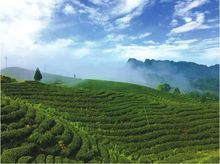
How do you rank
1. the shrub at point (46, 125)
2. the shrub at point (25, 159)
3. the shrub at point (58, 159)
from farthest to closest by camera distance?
the shrub at point (46, 125) → the shrub at point (58, 159) → the shrub at point (25, 159)

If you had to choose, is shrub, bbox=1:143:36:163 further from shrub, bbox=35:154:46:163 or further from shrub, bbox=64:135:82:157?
shrub, bbox=64:135:82:157

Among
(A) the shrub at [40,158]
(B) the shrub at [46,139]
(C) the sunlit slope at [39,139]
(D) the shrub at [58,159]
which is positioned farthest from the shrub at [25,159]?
(B) the shrub at [46,139]

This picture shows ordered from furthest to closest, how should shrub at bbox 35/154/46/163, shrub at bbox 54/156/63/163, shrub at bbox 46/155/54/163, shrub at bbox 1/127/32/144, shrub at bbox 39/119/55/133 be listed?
shrub at bbox 39/119/55/133
shrub at bbox 1/127/32/144
shrub at bbox 54/156/63/163
shrub at bbox 46/155/54/163
shrub at bbox 35/154/46/163

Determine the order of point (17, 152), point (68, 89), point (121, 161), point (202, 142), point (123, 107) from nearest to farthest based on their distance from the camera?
point (17, 152), point (121, 161), point (202, 142), point (123, 107), point (68, 89)

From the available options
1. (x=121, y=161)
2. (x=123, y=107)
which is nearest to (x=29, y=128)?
(x=121, y=161)

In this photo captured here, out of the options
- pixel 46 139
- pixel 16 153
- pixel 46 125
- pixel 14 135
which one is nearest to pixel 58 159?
pixel 46 139

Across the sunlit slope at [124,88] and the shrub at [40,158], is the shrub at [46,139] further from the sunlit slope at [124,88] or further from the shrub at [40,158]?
the sunlit slope at [124,88]

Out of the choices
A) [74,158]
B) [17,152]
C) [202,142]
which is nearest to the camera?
[17,152]

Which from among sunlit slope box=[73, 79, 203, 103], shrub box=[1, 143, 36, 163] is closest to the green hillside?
shrub box=[1, 143, 36, 163]

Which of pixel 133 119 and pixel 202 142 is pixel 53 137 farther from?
pixel 202 142
